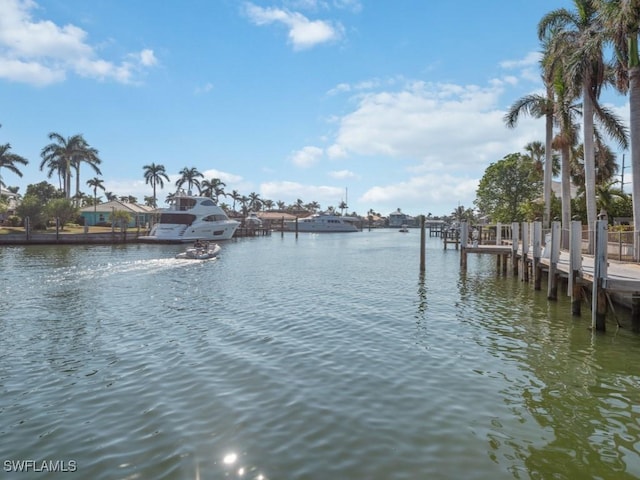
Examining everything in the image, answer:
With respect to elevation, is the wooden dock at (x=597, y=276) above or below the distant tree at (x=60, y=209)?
below

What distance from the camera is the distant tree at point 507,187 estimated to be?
1886 inches

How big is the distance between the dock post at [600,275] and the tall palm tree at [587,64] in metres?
8.40

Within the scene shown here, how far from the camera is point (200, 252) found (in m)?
35.9

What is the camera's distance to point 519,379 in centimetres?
877

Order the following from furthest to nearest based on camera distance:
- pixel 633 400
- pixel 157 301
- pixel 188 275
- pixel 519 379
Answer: pixel 188 275 < pixel 157 301 < pixel 519 379 < pixel 633 400

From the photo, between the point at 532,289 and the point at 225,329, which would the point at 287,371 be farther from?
the point at 532,289

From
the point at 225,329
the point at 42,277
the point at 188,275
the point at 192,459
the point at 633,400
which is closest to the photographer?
the point at 192,459

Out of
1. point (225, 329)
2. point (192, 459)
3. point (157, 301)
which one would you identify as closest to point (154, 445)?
point (192, 459)

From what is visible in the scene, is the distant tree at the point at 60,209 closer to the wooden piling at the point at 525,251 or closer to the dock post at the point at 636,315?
the wooden piling at the point at 525,251

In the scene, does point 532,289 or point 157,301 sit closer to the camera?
point 157,301

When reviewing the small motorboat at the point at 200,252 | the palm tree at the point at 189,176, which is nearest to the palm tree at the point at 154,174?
the palm tree at the point at 189,176

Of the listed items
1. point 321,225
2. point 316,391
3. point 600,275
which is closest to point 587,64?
point 600,275

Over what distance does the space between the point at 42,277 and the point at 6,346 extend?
48.5 feet

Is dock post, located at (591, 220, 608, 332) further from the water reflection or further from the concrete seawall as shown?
the concrete seawall
